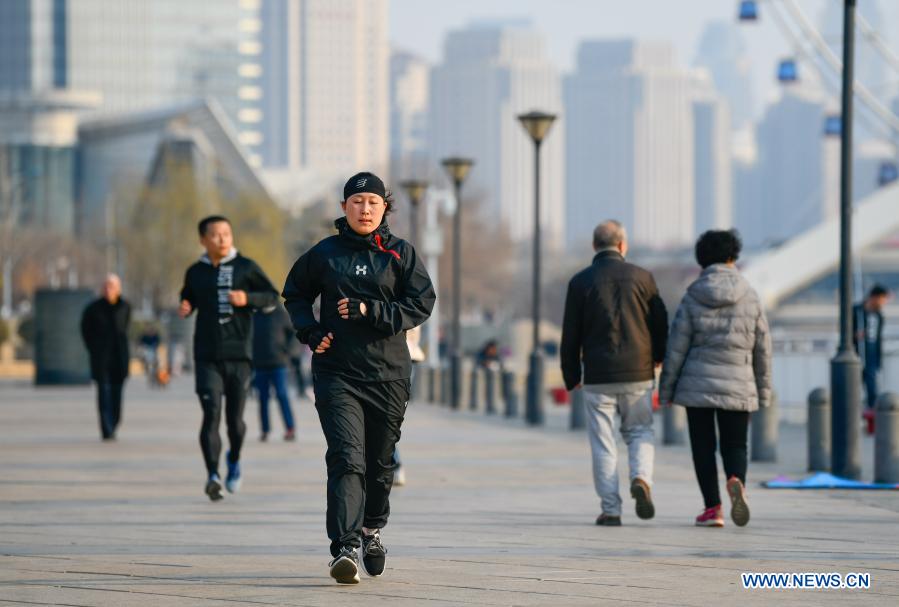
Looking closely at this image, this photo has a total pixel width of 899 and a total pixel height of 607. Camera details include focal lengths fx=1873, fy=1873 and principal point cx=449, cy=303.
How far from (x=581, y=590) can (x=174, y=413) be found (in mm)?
18388

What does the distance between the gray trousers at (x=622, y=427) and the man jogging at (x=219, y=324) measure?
94.4 inches

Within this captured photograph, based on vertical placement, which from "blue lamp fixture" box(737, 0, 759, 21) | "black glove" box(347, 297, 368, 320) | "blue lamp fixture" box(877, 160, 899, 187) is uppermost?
"blue lamp fixture" box(737, 0, 759, 21)

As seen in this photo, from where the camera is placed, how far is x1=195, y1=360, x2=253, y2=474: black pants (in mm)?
12070

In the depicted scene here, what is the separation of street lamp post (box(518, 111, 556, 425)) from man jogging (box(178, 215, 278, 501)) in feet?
36.3

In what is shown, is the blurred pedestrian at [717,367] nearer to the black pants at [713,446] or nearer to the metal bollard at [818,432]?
the black pants at [713,446]

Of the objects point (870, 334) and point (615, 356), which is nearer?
point (615, 356)

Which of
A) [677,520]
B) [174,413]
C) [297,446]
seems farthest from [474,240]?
[677,520]

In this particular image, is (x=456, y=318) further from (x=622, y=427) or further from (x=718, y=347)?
(x=718, y=347)

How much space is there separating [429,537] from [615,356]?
5.13ft

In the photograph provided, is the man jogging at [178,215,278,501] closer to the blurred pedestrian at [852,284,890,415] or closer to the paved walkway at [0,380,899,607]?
the paved walkway at [0,380,899,607]

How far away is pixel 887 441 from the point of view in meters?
13.2

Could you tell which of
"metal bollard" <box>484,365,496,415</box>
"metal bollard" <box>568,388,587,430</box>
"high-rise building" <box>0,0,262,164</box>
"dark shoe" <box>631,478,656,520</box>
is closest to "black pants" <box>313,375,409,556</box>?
"dark shoe" <box>631,478,656,520</box>

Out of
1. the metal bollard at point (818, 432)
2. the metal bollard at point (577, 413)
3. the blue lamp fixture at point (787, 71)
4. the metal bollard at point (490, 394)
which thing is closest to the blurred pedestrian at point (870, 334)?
the metal bollard at point (577, 413)

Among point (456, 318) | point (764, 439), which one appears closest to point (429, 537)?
point (764, 439)
